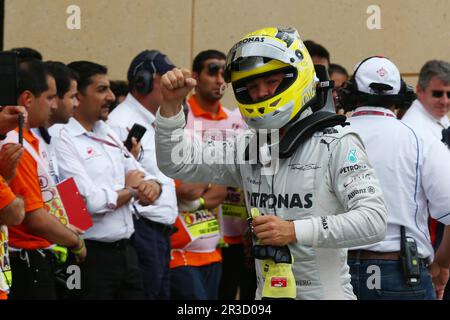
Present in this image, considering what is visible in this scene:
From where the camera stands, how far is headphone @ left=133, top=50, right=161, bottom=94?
7121 millimetres

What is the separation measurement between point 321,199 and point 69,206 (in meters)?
2.21

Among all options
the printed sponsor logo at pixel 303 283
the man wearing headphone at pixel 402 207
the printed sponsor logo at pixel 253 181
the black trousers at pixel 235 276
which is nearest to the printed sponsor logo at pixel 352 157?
the printed sponsor logo at pixel 253 181

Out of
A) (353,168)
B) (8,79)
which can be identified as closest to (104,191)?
(8,79)

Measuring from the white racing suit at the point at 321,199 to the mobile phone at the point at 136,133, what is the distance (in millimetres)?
2441

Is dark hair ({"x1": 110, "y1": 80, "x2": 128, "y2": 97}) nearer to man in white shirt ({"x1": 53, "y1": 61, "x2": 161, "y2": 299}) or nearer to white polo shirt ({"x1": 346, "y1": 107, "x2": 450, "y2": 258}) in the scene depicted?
man in white shirt ({"x1": 53, "y1": 61, "x2": 161, "y2": 299})

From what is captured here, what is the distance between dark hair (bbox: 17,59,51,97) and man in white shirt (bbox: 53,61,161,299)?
0.43 m

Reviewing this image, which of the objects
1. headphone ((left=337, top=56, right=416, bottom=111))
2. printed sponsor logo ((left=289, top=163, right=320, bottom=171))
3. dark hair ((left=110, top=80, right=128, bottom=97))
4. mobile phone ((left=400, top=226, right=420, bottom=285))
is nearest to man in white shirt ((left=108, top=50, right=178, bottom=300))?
dark hair ((left=110, top=80, right=128, bottom=97))

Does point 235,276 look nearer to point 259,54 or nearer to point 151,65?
point 151,65

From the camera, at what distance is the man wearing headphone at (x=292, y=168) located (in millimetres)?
3943

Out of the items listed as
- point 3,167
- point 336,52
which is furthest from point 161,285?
point 336,52

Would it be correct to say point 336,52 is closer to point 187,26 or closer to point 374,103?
point 187,26

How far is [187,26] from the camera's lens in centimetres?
937

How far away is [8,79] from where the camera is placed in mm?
5230
